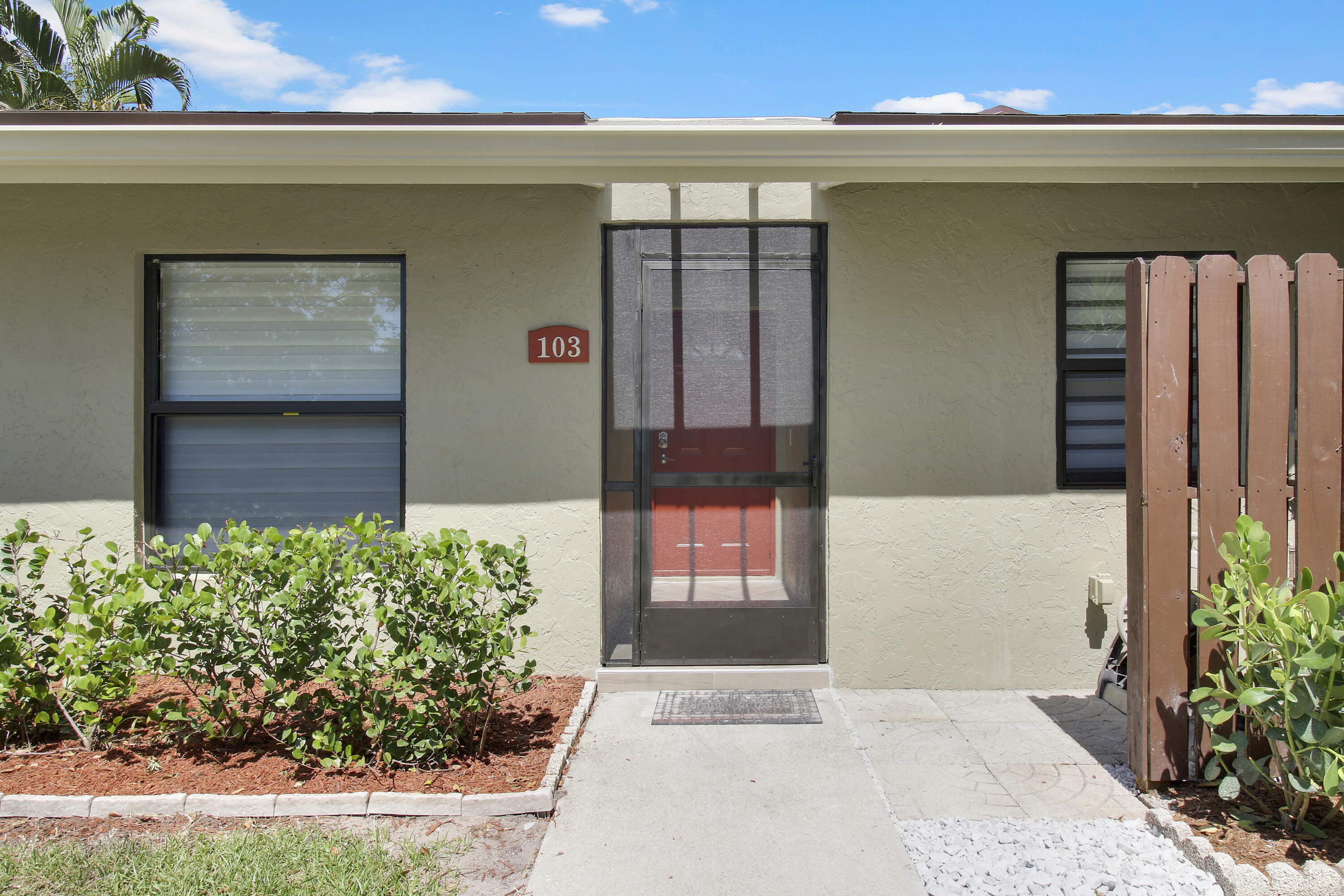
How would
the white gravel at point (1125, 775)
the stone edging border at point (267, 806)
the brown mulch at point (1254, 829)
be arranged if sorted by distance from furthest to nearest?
the white gravel at point (1125, 775) < the stone edging border at point (267, 806) < the brown mulch at point (1254, 829)

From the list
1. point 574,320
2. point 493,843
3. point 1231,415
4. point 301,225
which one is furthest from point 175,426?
point 1231,415

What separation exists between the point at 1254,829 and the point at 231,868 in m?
3.44

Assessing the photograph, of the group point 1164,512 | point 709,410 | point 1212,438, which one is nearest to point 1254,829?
point 1164,512

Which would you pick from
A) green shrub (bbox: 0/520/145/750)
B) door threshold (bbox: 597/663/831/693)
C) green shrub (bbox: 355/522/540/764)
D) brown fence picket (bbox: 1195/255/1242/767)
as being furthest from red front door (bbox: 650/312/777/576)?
green shrub (bbox: 0/520/145/750)

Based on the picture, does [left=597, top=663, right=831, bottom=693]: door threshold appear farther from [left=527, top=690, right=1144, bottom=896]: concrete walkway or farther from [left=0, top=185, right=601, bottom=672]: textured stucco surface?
[left=0, top=185, right=601, bottom=672]: textured stucco surface

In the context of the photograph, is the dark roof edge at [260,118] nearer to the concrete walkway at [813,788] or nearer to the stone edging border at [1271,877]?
the concrete walkway at [813,788]

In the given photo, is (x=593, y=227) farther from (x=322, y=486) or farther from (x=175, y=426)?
(x=175, y=426)

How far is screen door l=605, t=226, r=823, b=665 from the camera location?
4.33 meters

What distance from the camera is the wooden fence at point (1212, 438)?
2.88m

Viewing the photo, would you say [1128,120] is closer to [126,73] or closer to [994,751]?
[994,751]

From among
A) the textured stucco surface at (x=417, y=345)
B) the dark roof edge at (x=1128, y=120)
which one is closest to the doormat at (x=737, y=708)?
the textured stucco surface at (x=417, y=345)

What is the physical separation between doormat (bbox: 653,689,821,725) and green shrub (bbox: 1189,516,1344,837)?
68.3 inches

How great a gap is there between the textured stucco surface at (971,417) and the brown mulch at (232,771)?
1.94 metres

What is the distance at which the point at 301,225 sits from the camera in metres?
4.27
